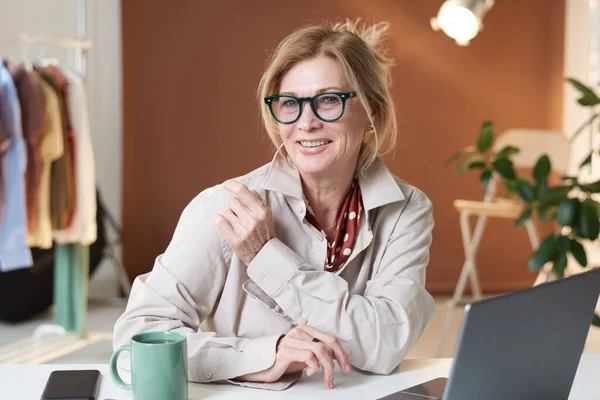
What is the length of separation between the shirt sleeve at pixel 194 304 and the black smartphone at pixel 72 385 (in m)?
0.16

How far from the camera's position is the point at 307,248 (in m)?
1.56

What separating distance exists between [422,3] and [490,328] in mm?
4614

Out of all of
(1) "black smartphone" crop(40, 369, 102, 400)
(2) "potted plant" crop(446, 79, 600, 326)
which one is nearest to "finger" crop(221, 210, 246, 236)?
(1) "black smartphone" crop(40, 369, 102, 400)

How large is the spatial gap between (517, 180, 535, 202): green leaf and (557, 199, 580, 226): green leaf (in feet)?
0.59

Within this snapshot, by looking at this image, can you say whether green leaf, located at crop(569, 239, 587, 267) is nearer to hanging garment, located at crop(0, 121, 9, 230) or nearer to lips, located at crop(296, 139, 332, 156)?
lips, located at crop(296, 139, 332, 156)

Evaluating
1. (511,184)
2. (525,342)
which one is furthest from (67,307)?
(525,342)

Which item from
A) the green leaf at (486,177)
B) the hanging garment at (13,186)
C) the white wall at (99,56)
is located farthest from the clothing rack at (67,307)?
the green leaf at (486,177)

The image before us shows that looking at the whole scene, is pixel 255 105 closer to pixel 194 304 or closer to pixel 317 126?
pixel 317 126

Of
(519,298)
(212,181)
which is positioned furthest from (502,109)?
(519,298)

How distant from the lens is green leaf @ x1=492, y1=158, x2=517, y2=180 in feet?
10.2

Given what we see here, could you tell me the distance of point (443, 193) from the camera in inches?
210

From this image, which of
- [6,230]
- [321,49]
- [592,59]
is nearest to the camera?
[321,49]

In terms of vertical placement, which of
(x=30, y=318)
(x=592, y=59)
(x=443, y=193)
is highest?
(x=592, y=59)

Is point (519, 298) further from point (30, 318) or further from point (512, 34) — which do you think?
point (512, 34)
